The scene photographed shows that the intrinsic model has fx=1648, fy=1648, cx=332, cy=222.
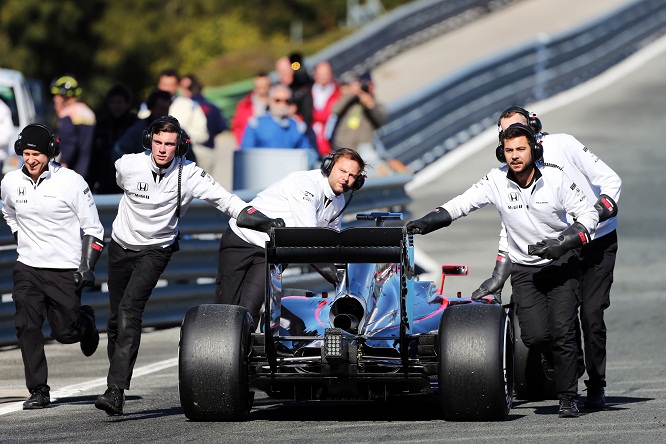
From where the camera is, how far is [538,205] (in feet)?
32.2

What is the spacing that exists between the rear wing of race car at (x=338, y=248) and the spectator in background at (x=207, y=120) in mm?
7907

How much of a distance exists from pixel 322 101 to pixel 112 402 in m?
10.9

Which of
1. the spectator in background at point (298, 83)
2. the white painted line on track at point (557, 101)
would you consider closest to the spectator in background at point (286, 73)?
the spectator in background at point (298, 83)

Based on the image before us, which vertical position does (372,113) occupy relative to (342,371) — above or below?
above

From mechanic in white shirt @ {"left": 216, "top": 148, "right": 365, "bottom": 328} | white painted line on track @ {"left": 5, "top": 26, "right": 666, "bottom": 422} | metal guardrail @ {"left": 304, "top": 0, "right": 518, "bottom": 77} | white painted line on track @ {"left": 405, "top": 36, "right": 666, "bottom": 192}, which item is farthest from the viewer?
metal guardrail @ {"left": 304, "top": 0, "right": 518, "bottom": 77}

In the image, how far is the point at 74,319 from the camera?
10.6m

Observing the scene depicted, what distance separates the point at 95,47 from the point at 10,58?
4.64 meters

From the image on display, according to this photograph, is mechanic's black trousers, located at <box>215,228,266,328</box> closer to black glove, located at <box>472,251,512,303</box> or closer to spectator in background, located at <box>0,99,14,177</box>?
black glove, located at <box>472,251,512,303</box>

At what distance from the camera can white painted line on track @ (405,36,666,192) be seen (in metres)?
23.7

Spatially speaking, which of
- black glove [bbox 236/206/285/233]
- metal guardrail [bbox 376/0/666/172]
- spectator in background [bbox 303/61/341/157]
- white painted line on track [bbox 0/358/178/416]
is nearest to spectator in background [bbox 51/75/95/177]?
white painted line on track [bbox 0/358/178/416]

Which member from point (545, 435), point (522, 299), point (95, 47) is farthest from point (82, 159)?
point (95, 47)

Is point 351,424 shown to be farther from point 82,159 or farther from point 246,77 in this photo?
point 246,77

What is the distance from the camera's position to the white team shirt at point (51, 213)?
10.6m

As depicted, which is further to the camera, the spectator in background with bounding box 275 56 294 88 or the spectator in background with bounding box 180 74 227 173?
the spectator in background with bounding box 275 56 294 88
